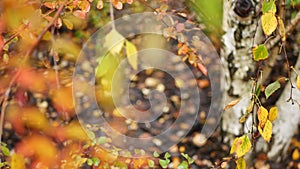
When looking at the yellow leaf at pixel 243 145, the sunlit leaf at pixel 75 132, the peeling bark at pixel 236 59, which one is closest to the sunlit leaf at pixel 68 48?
the sunlit leaf at pixel 75 132

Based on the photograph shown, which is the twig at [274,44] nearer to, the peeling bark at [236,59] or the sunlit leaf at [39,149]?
the peeling bark at [236,59]

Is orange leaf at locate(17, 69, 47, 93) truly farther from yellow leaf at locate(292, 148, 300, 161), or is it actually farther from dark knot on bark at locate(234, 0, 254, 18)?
yellow leaf at locate(292, 148, 300, 161)

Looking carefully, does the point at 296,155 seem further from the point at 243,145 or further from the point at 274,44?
the point at 243,145

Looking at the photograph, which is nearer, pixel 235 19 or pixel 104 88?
pixel 235 19

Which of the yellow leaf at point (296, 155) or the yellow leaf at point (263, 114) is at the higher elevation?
the yellow leaf at point (263, 114)

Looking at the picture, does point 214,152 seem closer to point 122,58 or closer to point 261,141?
point 261,141

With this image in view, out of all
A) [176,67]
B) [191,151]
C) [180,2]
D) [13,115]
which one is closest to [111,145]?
[191,151]

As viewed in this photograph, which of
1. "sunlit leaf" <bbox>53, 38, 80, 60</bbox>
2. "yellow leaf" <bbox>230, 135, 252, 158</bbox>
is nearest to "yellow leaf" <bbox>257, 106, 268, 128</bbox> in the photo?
"yellow leaf" <bbox>230, 135, 252, 158</bbox>

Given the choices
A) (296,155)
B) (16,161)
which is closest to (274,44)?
(296,155)
